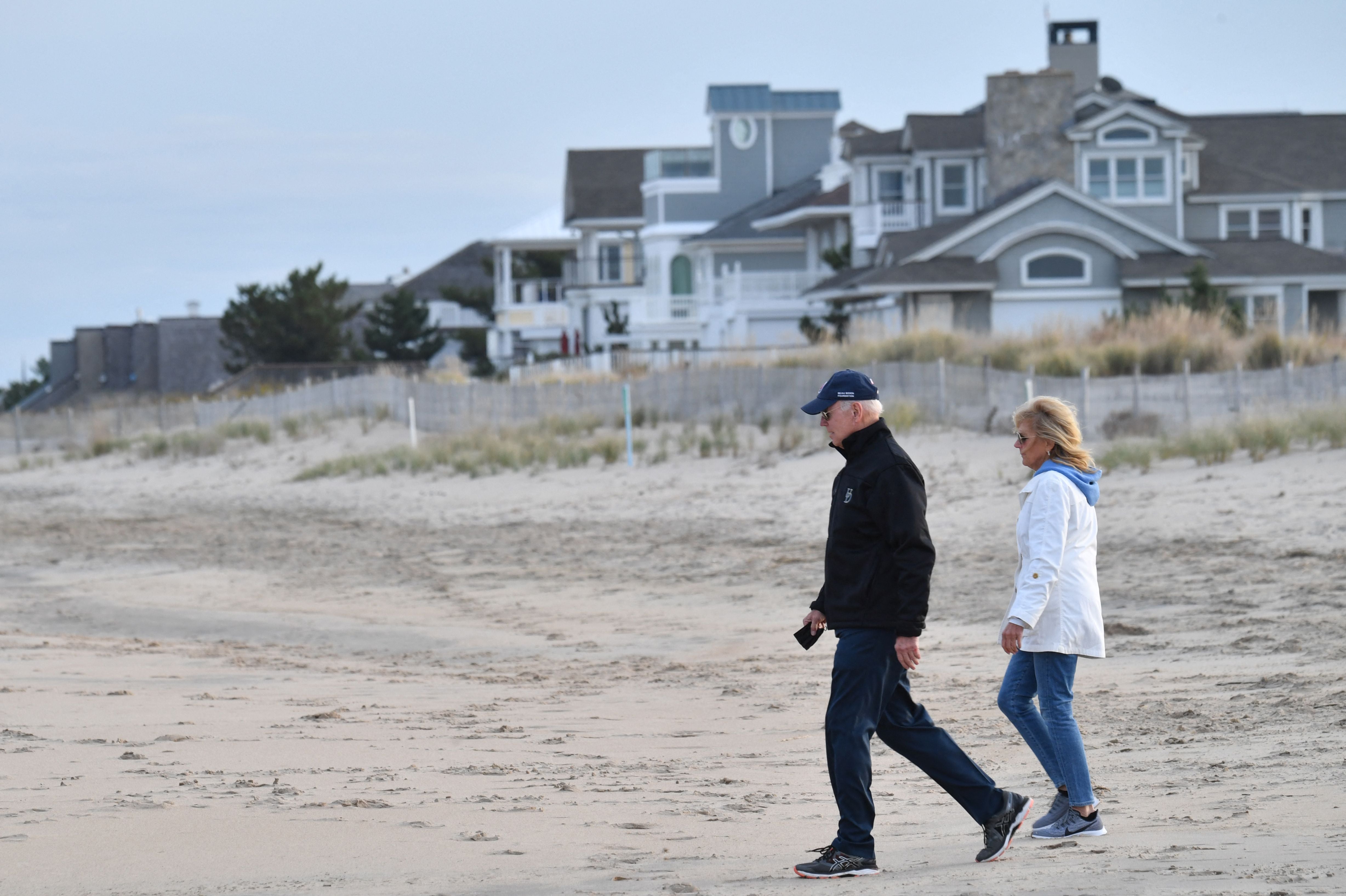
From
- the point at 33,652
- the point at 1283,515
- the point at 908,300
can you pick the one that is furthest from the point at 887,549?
the point at 908,300

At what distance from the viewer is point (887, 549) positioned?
17.6 feet

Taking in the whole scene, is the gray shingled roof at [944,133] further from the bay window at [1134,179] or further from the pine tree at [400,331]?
the pine tree at [400,331]

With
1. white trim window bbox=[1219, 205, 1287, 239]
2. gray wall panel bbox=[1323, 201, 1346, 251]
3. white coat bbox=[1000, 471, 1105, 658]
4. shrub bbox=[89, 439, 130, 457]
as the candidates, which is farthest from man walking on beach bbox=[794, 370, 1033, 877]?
gray wall panel bbox=[1323, 201, 1346, 251]

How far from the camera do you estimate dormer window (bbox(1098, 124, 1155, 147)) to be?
39625mm

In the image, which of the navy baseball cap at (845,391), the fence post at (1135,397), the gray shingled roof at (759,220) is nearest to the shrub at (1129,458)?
the fence post at (1135,397)

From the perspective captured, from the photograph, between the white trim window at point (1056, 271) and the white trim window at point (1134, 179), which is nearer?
the white trim window at point (1056, 271)

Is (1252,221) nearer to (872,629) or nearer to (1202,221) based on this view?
(1202,221)

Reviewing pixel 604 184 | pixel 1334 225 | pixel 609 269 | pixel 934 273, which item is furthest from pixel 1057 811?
pixel 604 184

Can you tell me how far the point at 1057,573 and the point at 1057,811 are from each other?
3.04ft

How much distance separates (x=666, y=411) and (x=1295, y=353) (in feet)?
35.1

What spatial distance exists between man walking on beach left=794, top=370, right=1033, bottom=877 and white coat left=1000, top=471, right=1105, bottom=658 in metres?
0.39

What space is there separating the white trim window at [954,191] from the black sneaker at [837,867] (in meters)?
37.7

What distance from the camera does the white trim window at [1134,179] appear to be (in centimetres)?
3978

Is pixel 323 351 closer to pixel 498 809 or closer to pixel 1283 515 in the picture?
pixel 1283 515
